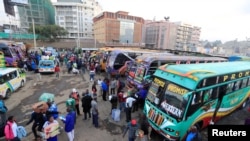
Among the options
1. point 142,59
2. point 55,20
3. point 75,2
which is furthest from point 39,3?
point 142,59

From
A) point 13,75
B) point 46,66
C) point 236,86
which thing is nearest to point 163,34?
point 46,66

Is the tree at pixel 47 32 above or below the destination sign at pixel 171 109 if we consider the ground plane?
above

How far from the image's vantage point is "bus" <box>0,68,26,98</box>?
948 centimetres

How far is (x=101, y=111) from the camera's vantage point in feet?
28.8

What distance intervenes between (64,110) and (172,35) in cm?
7554

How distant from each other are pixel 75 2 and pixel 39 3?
24788 millimetres

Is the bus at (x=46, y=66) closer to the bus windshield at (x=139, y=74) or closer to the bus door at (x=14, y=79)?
the bus door at (x=14, y=79)

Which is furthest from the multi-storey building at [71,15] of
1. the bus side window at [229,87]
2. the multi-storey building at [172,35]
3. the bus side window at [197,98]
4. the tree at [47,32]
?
the bus side window at [197,98]

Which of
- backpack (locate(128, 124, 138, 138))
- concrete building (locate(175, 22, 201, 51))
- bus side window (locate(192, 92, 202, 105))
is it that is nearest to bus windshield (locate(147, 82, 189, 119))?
bus side window (locate(192, 92, 202, 105))

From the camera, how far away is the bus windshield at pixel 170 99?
205 inches

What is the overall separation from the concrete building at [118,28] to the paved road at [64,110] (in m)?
49.3

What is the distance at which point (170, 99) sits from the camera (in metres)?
5.55

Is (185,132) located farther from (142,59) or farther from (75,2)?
(75,2)

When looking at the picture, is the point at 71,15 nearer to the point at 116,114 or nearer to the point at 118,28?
the point at 118,28
